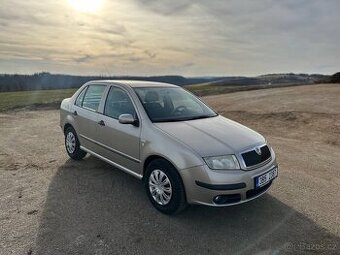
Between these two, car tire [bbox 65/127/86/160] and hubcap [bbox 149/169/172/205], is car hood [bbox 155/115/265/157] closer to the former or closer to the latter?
hubcap [bbox 149/169/172/205]

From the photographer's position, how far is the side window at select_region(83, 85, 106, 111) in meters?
5.74

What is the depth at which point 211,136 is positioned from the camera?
13.9 feet

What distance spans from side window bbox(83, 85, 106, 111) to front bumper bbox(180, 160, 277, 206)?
2.52 metres

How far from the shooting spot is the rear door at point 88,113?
224 inches

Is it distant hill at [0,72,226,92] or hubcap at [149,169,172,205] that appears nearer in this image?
hubcap at [149,169,172,205]

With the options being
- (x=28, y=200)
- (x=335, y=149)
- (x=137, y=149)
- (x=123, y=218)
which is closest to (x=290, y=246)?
(x=123, y=218)

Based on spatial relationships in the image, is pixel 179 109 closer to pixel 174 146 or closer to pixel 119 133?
pixel 119 133

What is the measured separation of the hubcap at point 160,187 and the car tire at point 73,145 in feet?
8.48

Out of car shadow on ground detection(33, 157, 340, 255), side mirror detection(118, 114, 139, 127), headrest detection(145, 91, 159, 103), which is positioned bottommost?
car shadow on ground detection(33, 157, 340, 255)

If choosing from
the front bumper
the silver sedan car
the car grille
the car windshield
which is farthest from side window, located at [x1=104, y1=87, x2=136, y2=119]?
the car grille

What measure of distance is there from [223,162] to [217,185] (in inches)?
11.4

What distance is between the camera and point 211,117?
517 centimetres

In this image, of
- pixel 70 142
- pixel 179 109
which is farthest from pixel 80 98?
pixel 179 109

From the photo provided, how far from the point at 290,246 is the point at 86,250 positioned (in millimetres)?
2244
